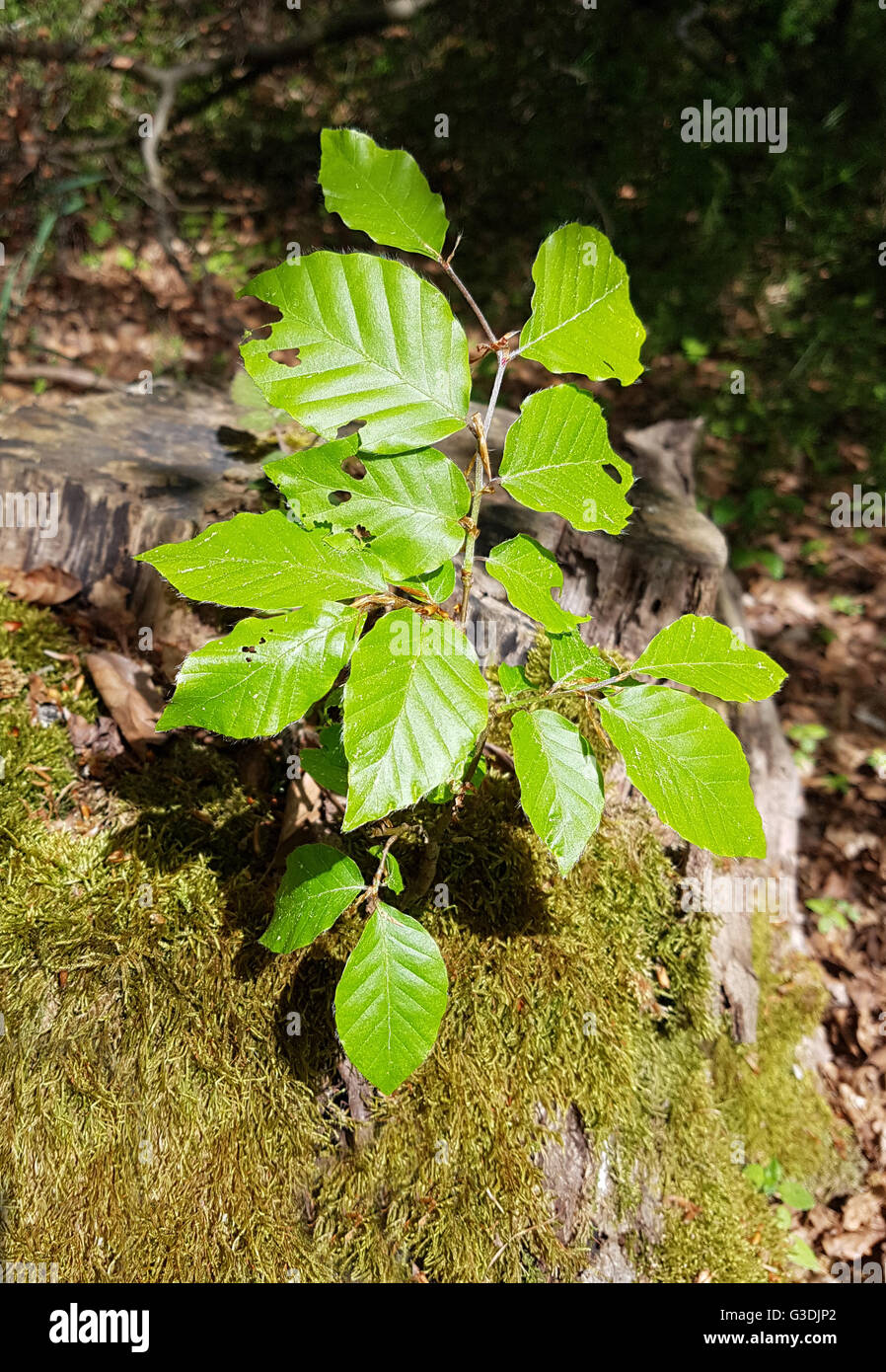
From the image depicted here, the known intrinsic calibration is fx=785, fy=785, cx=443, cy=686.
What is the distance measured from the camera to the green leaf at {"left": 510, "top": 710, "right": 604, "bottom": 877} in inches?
47.7

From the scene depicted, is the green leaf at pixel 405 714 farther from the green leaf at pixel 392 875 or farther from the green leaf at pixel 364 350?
the green leaf at pixel 392 875

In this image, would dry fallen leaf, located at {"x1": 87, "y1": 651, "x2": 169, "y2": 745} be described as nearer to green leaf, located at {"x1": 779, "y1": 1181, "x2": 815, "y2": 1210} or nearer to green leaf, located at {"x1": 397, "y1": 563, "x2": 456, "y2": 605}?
green leaf, located at {"x1": 397, "y1": 563, "x2": 456, "y2": 605}

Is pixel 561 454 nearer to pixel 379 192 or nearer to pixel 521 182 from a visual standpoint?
pixel 379 192

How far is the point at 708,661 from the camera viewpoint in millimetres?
1277

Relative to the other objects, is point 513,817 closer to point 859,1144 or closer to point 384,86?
point 859,1144

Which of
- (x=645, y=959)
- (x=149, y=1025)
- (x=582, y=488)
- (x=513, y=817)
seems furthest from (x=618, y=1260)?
(x=582, y=488)

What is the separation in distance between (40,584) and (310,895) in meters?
1.51

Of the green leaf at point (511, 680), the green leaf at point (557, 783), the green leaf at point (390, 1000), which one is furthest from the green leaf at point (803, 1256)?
the green leaf at point (511, 680)

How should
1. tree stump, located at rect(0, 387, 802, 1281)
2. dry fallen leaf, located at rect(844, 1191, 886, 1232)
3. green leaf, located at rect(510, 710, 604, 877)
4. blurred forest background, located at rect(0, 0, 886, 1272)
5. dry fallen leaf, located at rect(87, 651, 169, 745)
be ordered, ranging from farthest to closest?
blurred forest background, located at rect(0, 0, 886, 1272) < dry fallen leaf, located at rect(844, 1191, 886, 1232) < dry fallen leaf, located at rect(87, 651, 169, 745) < tree stump, located at rect(0, 387, 802, 1281) < green leaf, located at rect(510, 710, 604, 877)

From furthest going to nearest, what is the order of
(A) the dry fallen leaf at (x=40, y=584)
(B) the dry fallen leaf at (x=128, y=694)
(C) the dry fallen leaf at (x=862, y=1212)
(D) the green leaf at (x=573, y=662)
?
(C) the dry fallen leaf at (x=862, y=1212) → (A) the dry fallen leaf at (x=40, y=584) → (B) the dry fallen leaf at (x=128, y=694) → (D) the green leaf at (x=573, y=662)

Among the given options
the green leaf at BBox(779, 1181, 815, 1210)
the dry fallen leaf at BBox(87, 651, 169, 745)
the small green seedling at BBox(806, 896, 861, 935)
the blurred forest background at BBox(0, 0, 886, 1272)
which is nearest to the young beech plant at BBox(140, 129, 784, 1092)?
the dry fallen leaf at BBox(87, 651, 169, 745)

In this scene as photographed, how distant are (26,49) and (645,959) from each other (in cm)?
677

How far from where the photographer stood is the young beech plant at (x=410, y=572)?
1079mm

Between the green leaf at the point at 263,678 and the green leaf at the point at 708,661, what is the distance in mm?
533
